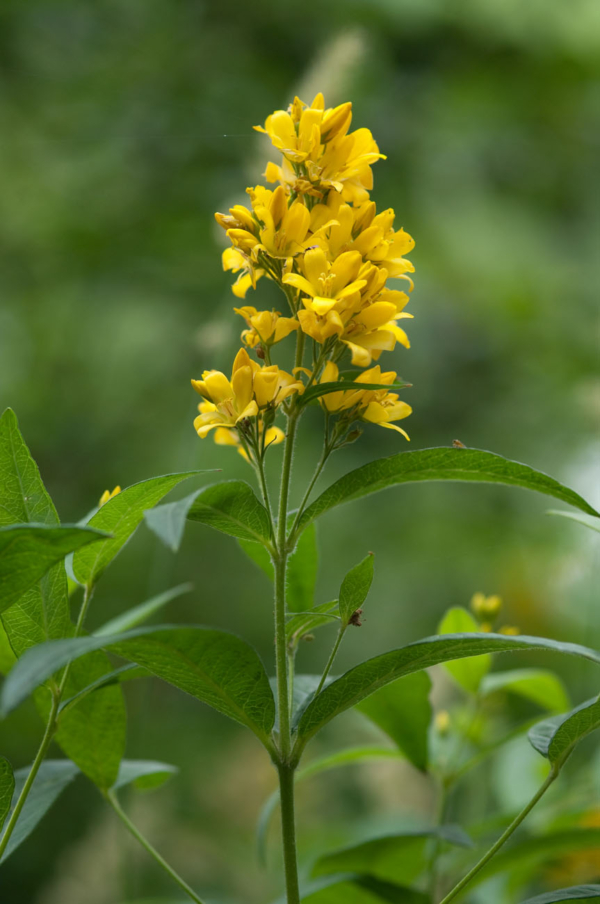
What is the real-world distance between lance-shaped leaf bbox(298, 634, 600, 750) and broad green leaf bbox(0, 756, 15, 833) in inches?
4.9

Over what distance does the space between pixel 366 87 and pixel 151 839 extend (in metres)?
1.29

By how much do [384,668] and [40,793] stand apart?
208mm

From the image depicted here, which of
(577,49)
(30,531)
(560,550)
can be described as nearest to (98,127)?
(577,49)

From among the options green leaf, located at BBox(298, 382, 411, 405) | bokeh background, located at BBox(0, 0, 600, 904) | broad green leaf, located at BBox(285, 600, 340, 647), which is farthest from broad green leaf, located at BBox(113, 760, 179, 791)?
bokeh background, located at BBox(0, 0, 600, 904)

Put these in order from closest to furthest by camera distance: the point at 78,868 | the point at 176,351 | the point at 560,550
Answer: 1. the point at 78,868
2. the point at 560,550
3. the point at 176,351

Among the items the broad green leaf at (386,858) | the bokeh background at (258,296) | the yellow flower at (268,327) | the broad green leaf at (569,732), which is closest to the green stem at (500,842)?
the broad green leaf at (569,732)

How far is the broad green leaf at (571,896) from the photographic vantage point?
299mm

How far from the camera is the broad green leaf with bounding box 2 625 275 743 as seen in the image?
0.24 m

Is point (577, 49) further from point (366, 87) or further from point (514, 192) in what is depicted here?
point (366, 87)

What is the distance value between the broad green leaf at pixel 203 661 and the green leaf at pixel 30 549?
0.03 m

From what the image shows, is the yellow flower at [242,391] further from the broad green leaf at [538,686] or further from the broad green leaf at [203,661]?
the broad green leaf at [538,686]

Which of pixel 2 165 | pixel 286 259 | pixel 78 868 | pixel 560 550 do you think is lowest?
pixel 78 868

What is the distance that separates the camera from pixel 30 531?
0.80ft

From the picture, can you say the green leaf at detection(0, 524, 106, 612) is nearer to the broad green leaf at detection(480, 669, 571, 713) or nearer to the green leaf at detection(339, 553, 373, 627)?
the green leaf at detection(339, 553, 373, 627)
